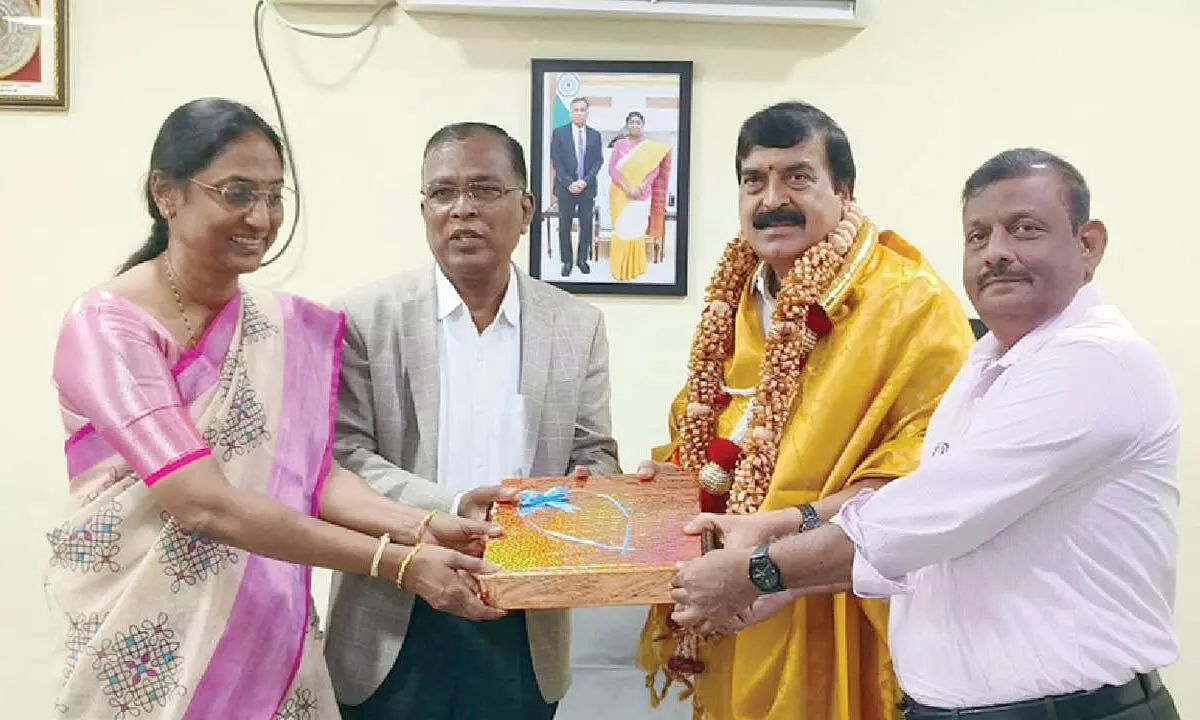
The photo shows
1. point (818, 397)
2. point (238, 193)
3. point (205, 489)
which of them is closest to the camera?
point (205, 489)

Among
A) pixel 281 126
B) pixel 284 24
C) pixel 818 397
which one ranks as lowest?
pixel 818 397

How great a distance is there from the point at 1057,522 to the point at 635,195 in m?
1.89

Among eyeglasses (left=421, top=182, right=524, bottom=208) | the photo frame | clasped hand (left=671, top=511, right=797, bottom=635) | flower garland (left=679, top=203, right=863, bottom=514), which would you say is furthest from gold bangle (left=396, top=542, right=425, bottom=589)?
the photo frame

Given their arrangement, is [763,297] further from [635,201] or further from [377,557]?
[635,201]

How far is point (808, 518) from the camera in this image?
72.3 inches

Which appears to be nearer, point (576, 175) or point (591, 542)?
point (591, 542)

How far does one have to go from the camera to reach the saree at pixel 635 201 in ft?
10.1

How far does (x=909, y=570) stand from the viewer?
4.91 feet

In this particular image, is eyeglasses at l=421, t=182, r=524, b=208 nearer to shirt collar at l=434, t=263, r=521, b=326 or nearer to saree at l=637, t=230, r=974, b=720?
shirt collar at l=434, t=263, r=521, b=326

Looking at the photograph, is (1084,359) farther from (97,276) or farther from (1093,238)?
(97,276)

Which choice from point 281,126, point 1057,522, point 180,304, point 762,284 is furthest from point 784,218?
point 281,126

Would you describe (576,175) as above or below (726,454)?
above

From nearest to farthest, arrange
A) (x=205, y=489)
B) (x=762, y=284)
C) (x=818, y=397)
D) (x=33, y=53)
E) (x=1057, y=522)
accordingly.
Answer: (x=1057, y=522) → (x=205, y=489) → (x=818, y=397) → (x=762, y=284) → (x=33, y=53)

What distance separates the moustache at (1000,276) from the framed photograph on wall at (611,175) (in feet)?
5.29
